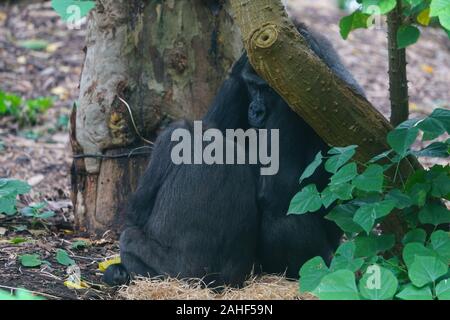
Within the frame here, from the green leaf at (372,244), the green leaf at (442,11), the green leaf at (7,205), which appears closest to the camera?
the green leaf at (442,11)

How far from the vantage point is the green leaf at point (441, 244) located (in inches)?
147

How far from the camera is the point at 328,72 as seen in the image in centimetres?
396

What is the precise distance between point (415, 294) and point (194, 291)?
135cm

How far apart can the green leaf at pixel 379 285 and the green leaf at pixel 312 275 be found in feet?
0.89

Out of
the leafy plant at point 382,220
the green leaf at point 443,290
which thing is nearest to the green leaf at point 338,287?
the leafy plant at point 382,220

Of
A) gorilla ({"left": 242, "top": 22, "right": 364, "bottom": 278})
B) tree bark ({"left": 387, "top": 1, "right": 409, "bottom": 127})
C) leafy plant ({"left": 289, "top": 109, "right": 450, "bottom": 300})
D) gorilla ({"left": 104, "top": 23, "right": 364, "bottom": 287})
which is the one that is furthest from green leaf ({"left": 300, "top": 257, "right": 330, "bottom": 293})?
tree bark ({"left": 387, "top": 1, "right": 409, "bottom": 127})

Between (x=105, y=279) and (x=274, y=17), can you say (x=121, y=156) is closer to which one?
(x=105, y=279)

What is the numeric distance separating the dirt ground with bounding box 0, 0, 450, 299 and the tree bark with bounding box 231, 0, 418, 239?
1418 mm

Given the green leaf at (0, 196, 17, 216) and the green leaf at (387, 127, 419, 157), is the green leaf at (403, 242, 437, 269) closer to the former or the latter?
the green leaf at (387, 127, 419, 157)

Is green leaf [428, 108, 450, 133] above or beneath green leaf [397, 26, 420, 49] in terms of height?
beneath

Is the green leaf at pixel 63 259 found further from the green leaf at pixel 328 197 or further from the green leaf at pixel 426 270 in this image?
the green leaf at pixel 426 270

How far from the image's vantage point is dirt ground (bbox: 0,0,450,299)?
4.74m
